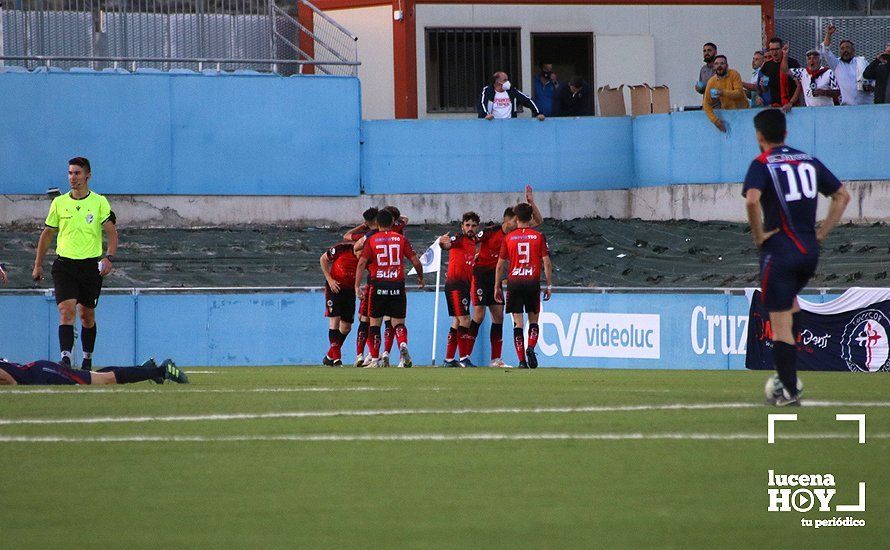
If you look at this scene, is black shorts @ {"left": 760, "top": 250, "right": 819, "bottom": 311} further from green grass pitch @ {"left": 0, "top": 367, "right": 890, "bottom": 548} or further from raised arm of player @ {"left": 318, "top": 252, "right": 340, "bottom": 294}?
raised arm of player @ {"left": 318, "top": 252, "right": 340, "bottom": 294}

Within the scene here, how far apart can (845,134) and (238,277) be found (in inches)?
420

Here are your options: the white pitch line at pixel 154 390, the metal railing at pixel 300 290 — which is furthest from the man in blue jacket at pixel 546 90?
the white pitch line at pixel 154 390

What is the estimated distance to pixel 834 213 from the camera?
962 centimetres

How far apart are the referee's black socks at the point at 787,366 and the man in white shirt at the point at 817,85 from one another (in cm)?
1790

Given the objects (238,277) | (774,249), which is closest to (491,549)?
(774,249)

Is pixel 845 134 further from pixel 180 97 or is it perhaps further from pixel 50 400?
pixel 50 400

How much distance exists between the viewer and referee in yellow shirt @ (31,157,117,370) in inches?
584

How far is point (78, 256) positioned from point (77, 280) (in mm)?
235

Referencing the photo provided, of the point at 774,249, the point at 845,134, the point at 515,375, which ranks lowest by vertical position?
the point at 515,375

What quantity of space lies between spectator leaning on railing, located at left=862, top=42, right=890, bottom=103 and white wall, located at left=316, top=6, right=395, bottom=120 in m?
9.88

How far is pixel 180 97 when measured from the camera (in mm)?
29156

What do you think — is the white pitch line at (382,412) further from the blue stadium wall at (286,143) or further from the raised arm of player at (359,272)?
the blue stadium wall at (286,143)

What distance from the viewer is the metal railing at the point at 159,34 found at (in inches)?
1137

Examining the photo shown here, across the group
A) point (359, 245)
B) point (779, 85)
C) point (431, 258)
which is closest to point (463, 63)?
point (779, 85)
